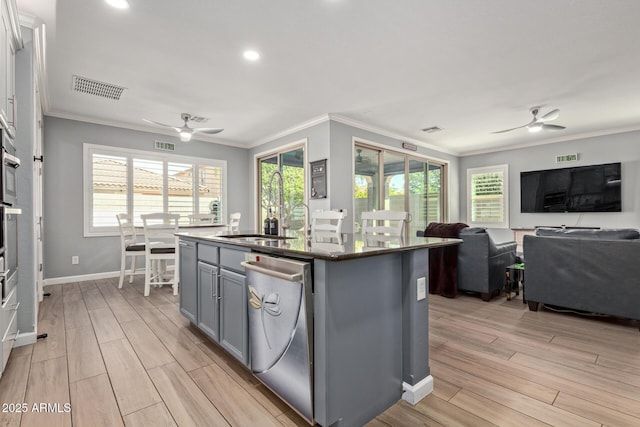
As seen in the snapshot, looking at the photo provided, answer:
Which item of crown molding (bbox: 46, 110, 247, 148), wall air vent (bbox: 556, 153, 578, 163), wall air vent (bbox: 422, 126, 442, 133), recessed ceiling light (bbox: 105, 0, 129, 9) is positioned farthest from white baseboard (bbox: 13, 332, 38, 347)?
wall air vent (bbox: 556, 153, 578, 163)

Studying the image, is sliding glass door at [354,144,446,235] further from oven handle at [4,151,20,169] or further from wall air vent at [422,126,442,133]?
oven handle at [4,151,20,169]

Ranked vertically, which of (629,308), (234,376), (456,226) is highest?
(456,226)

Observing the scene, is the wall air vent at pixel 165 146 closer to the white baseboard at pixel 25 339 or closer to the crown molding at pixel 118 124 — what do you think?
the crown molding at pixel 118 124

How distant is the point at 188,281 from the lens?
274cm

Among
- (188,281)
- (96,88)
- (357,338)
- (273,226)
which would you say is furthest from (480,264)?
(96,88)

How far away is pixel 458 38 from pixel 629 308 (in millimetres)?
2857

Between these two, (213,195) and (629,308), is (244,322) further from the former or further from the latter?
(213,195)

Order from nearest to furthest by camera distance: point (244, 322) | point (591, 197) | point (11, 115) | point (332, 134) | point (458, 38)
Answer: point (244, 322), point (11, 115), point (458, 38), point (332, 134), point (591, 197)

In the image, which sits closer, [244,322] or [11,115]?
[244,322]

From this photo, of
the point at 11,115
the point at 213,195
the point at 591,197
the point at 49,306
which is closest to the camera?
the point at 11,115

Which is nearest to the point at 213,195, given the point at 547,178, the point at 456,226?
the point at 456,226

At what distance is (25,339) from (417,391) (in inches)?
117

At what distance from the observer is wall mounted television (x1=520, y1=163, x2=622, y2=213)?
5.59 metres

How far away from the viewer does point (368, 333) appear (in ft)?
5.19
